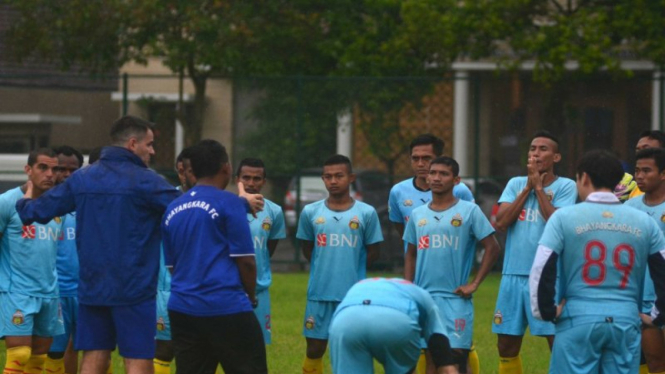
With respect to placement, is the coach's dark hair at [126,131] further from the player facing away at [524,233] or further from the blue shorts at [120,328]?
the player facing away at [524,233]

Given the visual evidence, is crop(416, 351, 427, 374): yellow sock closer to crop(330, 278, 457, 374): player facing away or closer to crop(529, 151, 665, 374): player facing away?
crop(529, 151, 665, 374): player facing away

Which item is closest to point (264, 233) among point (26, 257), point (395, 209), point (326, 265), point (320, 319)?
point (326, 265)

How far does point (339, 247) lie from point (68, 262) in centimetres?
222

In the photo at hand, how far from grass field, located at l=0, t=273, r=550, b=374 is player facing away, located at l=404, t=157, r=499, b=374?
6.44 feet

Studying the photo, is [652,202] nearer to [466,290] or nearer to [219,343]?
[466,290]

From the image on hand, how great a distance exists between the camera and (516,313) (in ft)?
31.4

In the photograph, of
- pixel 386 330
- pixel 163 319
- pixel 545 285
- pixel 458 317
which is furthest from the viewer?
pixel 163 319

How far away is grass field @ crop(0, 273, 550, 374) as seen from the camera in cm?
1135

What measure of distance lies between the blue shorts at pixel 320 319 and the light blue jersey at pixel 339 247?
0.21ft

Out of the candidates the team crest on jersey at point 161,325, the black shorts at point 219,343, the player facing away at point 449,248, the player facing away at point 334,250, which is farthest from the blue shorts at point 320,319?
the black shorts at point 219,343

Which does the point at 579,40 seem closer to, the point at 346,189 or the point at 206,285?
the point at 346,189

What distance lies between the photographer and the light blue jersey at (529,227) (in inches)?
380

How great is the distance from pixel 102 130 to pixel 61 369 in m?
10.5

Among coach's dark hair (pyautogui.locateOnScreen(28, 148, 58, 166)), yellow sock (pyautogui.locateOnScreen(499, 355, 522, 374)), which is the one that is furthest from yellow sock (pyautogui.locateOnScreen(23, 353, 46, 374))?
yellow sock (pyautogui.locateOnScreen(499, 355, 522, 374))
